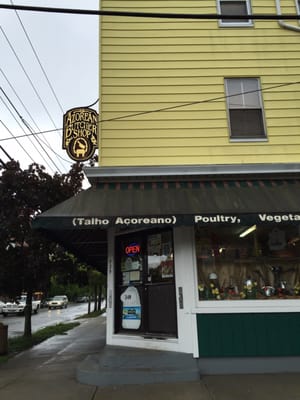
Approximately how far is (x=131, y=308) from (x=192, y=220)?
8.74 ft

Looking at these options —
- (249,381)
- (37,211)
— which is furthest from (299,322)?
(37,211)

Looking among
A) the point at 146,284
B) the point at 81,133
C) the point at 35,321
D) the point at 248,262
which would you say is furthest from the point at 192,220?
the point at 35,321

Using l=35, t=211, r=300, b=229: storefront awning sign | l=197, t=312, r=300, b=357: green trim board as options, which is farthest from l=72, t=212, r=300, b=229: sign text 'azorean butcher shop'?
l=197, t=312, r=300, b=357: green trim board

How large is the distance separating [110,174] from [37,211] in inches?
222

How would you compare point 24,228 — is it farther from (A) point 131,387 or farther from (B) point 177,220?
(A) point 131,387

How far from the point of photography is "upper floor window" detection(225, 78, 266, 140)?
771 cm

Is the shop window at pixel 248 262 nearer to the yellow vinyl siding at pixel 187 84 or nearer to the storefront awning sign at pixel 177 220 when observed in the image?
the storefront awning sign at pixel 177 220

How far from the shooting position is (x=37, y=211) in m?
11.7

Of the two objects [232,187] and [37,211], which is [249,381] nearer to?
[232,187]

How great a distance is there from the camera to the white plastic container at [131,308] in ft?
23.8

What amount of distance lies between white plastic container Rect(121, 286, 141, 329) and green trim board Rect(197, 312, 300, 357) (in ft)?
4.97

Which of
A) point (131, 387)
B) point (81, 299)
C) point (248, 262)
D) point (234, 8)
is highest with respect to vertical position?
point (234, 8)

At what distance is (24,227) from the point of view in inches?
444

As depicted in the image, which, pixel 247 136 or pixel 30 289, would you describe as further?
pixel 30 289
